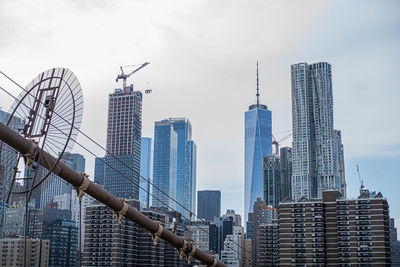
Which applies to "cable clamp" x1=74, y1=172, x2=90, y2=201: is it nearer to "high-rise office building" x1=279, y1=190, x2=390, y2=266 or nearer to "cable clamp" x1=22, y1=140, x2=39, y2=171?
"cable clamp" x1=22, y1=140, x2=39, y2=171

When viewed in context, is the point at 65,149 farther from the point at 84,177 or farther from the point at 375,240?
the point at 375,240

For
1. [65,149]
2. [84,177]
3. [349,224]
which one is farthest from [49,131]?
[349,224]

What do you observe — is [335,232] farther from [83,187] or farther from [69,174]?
[69,174]

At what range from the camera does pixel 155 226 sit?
40.4 metres

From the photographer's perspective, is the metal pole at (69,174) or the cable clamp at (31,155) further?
the cable clamp at (31,155)

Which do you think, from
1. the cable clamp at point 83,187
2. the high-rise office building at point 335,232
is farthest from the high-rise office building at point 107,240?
the cable clamp at point 83,187

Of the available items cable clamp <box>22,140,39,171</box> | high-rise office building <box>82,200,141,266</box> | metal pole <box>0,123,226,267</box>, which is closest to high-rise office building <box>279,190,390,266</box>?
high-rise office building <box>82,200,141,266</box>

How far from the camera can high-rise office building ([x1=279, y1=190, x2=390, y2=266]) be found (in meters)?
157

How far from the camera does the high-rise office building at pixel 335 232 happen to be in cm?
15725

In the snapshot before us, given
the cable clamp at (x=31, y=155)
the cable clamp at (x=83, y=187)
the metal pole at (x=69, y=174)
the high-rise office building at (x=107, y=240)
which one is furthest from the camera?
the high-rise office building at (x=107, y=240)

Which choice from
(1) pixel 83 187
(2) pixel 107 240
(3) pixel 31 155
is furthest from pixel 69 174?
(2) pixel 107 240

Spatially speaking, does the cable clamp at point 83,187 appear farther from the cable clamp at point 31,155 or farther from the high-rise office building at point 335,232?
the high-rise office building at point 335,232

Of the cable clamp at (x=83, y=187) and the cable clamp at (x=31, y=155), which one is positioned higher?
the cable clamp at (x=31, y=155)

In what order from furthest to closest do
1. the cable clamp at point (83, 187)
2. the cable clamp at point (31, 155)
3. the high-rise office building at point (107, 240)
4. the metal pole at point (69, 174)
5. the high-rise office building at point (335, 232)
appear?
the high-rise office building at point (107, 240), the high-rise office building at point (335, 232), the cable clamp at point (83, 187), the cable clamp at point (31, 155), the metal pole at point (69, 174)
